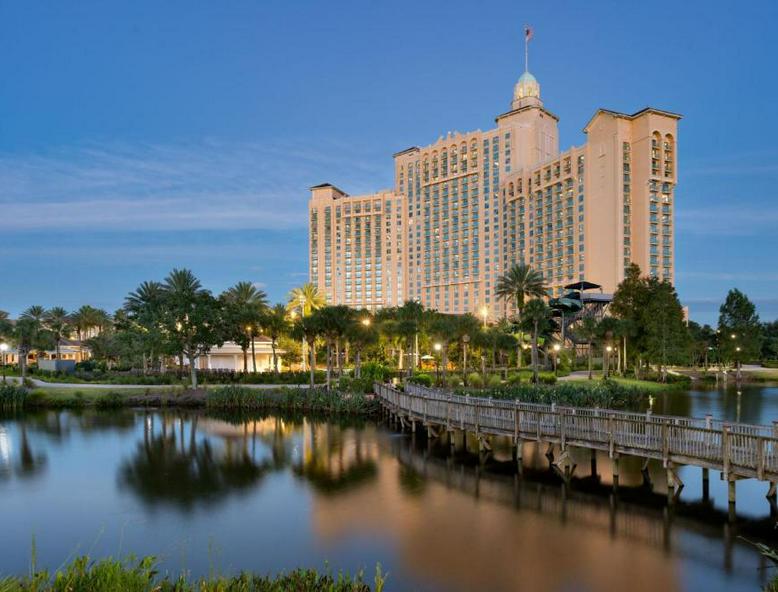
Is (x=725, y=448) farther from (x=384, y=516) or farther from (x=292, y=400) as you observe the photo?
(x=292, y=400)

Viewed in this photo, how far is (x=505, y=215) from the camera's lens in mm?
151875

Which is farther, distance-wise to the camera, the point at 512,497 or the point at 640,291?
the point at 640,291

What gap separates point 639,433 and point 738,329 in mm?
→ 77638

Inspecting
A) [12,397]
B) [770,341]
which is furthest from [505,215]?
[12,397]

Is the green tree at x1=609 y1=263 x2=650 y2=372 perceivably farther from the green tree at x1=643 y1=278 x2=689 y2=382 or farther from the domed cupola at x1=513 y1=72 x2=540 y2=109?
the domed cupola at x1=513 y1=72 x2=540 y2=109

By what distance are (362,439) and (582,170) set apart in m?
112

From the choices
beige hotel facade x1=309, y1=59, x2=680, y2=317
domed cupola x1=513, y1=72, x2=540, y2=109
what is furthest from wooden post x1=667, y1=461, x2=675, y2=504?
domed cupola x1=513, y1=72, x2=540, y2=109

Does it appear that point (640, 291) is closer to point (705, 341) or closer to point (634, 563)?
point (705, 341)

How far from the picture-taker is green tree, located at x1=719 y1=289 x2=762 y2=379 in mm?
81188

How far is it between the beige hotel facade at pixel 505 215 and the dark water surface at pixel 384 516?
285 ft

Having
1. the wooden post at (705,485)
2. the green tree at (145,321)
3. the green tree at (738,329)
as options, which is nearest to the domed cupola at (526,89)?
the green tree at (738,329)

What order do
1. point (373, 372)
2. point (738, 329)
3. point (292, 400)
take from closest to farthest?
point (292, 400) < point (373, 372) < point (738, 329)

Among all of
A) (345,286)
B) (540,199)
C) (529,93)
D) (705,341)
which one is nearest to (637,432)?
(705,341)

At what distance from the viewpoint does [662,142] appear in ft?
395
